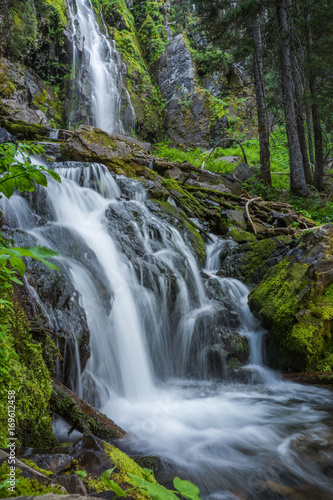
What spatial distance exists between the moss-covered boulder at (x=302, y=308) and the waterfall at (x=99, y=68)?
15.7 m

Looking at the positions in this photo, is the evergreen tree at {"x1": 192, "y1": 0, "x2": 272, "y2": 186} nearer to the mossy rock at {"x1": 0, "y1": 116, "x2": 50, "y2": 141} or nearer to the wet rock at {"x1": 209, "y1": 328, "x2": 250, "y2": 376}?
the mossy rock at {"x1": 0, "y1": 116, "x2": 50, "y2": 141}

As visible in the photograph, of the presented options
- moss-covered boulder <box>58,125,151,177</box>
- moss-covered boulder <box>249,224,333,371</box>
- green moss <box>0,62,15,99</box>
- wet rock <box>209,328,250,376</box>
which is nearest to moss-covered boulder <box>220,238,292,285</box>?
moss-covered boulder <box>249,224,333,371</box>

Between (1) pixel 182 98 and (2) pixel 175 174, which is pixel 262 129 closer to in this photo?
(2) pixel 175 174

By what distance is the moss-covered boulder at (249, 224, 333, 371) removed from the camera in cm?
462

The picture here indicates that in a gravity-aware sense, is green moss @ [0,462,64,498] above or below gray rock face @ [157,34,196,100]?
below

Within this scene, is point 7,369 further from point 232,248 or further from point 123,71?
point 123,71

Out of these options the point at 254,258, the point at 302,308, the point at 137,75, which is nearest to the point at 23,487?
the point at 302,308

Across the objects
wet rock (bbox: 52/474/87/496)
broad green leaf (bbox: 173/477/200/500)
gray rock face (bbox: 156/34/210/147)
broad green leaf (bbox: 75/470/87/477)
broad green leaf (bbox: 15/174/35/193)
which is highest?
gray rock face (bbox: 156/34/210/147)

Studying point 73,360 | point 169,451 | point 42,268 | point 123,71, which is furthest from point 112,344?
point 123,71

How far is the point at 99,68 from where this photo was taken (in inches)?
762

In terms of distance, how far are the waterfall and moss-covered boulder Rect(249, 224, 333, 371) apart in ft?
51.4

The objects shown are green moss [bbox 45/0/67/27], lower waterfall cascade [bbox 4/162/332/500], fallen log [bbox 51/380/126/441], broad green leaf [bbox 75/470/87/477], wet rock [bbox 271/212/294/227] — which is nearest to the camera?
broad green leaf [bbox 75/470/87/477]

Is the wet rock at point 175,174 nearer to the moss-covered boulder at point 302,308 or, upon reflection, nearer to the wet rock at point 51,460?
the moss-covered boulder at point 302,308

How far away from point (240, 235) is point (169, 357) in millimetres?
4396
